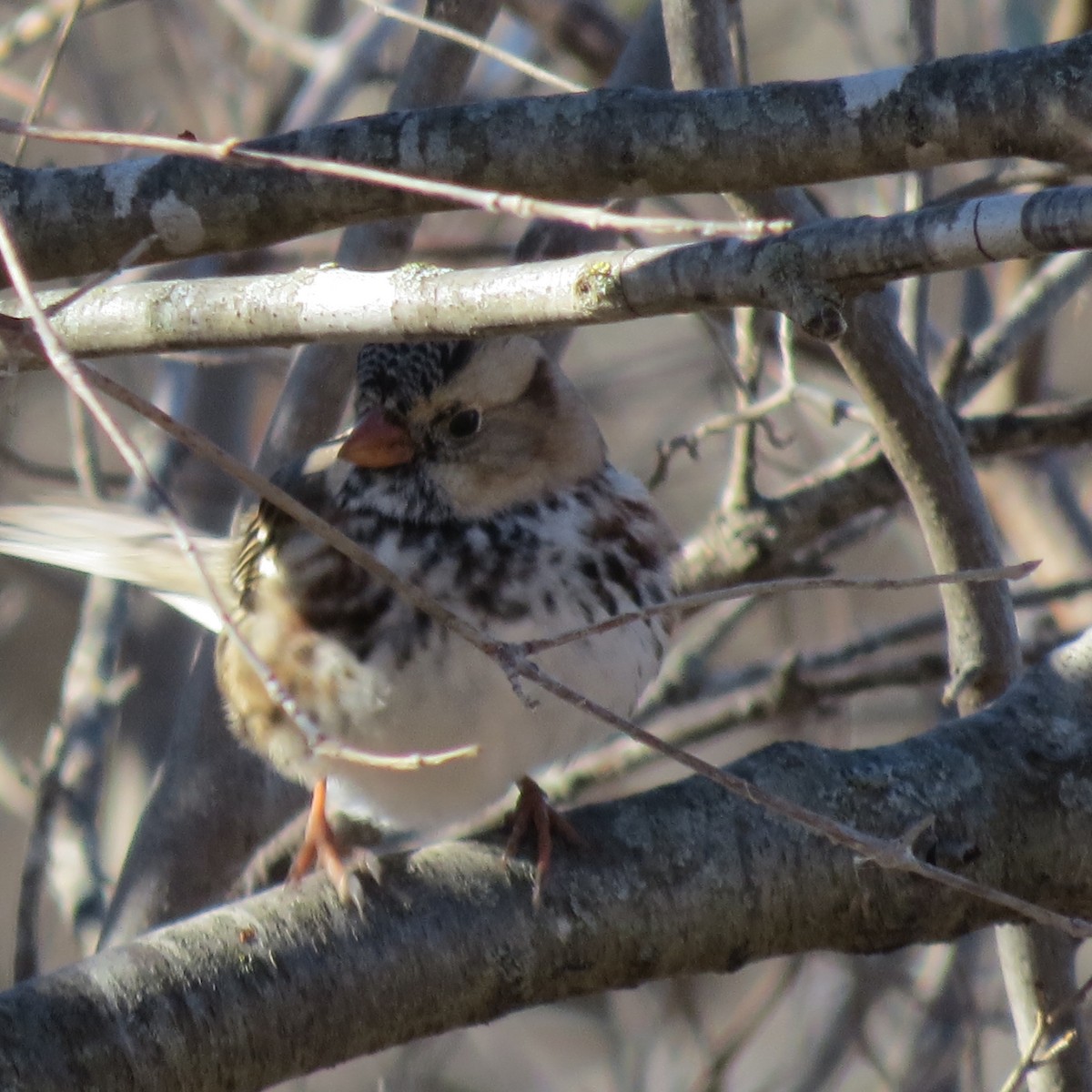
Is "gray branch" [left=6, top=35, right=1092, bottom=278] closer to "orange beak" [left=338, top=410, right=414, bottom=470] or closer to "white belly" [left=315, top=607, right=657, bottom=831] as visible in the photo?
"orange beak" [left=338, top=410, right=414, bottom=470]

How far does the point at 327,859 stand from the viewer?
2754mm

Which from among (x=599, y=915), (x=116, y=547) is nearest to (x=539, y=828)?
(x=599, y=915)

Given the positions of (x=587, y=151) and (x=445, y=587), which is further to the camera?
(x=445, y=587)

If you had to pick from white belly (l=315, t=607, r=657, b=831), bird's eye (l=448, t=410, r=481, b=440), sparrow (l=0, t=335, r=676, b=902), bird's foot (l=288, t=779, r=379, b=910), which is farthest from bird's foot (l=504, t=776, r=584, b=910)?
bird's eye (l=448, t=410, r=481, b=440)

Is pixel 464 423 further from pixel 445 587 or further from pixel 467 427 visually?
pixel 445 587

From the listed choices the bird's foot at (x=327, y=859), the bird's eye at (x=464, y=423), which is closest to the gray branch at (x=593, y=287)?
the bird's foot at (x=327, y=859)

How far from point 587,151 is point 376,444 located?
1.07 meters

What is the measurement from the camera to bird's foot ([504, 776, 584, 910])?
2424mm

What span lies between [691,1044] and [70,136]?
12.0 ft

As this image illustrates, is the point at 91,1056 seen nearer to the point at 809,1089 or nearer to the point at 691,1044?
the point at 809,1089

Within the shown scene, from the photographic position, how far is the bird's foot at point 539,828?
7.95ft

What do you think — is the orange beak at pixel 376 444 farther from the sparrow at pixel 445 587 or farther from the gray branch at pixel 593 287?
the gray branch at pixel 593 287

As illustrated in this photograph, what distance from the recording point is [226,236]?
2209 millimetres

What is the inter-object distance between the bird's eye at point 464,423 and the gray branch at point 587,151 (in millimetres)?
947
